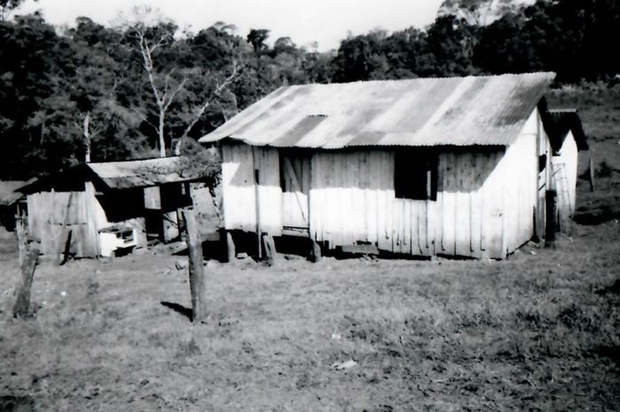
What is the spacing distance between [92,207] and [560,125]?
1755 cm

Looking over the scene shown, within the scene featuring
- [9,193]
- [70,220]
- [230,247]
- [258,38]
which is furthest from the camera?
[258,38]

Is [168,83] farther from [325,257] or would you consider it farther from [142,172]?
[325,257]

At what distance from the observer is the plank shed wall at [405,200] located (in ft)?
47.6

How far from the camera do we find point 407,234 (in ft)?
51.4

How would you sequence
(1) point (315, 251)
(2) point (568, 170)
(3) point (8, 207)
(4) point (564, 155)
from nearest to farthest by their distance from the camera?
(1) point (315, 251) → (4) point (564, 155) → (2) point (568, 170) → (3) point (8, 207)

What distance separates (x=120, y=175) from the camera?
2167 cm

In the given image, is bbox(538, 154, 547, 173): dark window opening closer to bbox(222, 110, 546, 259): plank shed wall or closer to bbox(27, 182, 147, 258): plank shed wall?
bbox(222, 110, 546, 259): plank shed wall

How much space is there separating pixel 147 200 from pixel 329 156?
22.0 metres

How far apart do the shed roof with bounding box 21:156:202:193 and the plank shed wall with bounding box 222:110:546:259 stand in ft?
17.2

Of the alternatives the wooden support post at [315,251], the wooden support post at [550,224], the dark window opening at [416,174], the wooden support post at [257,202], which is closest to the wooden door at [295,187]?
the wooden support post at [315,251]

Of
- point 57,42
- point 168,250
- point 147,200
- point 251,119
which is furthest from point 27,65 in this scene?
point 251,119

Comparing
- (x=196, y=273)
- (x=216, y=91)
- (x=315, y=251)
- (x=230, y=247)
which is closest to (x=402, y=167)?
(x=315, y=251)

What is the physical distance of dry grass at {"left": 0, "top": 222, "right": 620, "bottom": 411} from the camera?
7496 millimetres

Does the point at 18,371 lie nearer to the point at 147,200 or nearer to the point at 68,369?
the point at 68,369
